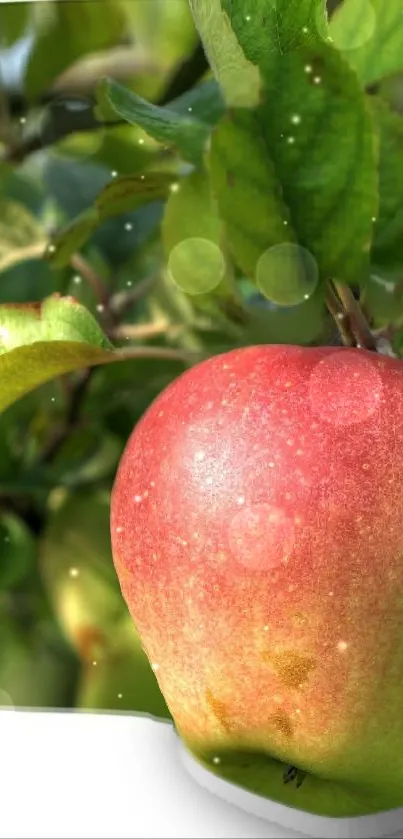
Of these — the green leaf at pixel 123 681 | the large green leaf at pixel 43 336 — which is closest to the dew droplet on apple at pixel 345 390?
the large green leaf at pixel 43 336

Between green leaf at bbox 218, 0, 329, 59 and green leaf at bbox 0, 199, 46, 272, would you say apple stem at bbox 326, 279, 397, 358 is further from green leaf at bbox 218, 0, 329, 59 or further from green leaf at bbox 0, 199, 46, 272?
green leaf at bbox 0, 199, 46, 272

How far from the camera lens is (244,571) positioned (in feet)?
1.36

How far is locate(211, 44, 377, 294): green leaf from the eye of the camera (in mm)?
441

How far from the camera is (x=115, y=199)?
576mm

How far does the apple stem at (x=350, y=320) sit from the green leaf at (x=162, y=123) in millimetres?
102

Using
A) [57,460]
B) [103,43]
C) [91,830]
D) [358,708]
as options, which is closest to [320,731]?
[358,708]

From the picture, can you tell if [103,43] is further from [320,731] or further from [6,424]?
[320,731]

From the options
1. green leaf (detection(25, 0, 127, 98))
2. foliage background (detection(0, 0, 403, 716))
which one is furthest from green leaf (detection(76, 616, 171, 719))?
green leaf (detection(25, 0, 127, 98))

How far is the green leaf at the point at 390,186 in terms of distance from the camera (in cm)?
51

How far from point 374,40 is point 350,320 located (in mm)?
181

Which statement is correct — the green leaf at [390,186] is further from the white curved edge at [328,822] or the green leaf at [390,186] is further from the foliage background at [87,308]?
the white curved edge at [328,822]

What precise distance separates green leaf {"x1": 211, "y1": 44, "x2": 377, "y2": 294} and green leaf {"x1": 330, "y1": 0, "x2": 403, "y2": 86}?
12cm

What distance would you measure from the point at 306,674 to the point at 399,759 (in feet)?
0.22

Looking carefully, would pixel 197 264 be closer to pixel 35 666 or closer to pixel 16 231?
pixel 16 231
